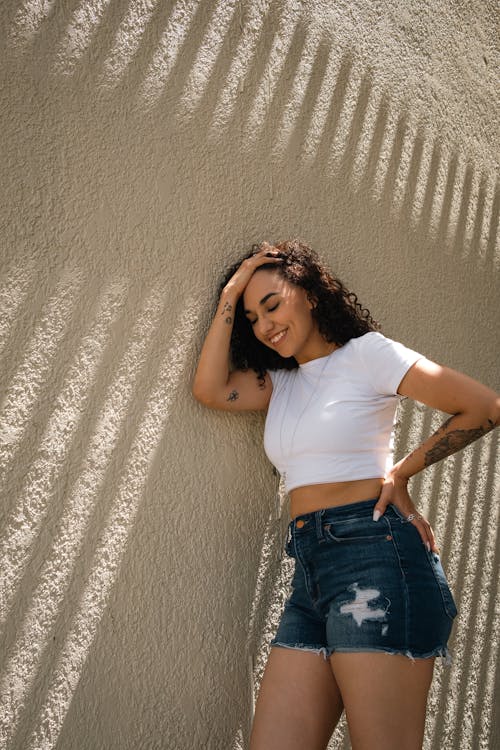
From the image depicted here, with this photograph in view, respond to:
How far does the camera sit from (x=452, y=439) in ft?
7.49

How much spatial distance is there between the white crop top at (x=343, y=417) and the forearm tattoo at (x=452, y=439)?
0.43 feet

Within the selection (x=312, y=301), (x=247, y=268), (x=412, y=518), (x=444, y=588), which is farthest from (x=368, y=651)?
(x=247, y=268)

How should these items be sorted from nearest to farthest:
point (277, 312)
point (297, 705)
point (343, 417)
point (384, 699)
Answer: point (384, 699) → point (297, 705) → point (343, 417) → point (277, 312)

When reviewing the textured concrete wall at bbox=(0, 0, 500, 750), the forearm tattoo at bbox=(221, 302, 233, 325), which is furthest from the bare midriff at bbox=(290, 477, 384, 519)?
the forearm tattoo at bbox=(221, 302, 233, 325)

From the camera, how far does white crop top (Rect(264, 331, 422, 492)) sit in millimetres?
2260

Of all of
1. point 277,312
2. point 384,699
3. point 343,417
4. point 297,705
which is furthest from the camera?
point 277,312

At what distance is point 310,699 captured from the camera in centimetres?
217

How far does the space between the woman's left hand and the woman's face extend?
0.51 metres

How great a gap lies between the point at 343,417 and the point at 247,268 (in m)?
0.57

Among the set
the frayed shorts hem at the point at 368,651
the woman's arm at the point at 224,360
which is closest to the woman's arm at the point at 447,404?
the frayed shorts hem at the point at 368,651

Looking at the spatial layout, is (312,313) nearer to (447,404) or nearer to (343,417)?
(343,417)

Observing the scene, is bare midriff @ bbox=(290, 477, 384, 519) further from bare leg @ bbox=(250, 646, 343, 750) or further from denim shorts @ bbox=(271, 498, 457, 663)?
bare leg @ bbox=(250, 646, 343, 750)

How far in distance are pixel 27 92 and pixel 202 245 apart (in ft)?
2.28

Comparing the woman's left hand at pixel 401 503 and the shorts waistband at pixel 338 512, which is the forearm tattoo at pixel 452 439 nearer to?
the woman's left hand at pixel 401 503
